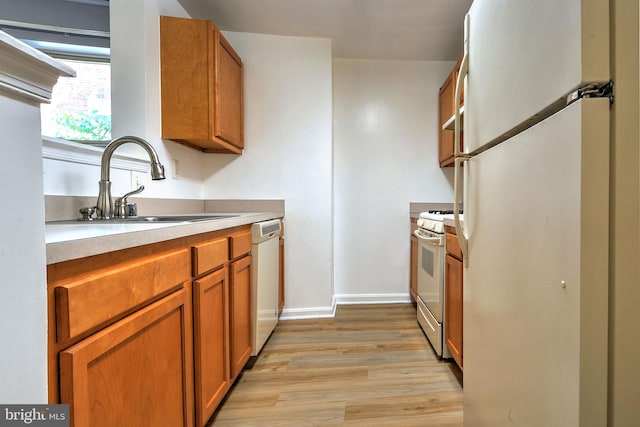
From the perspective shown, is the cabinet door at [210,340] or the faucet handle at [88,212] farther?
the faucet handle at [88,212]

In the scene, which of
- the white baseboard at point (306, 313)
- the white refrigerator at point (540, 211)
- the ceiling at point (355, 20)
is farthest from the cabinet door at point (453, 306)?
the ceiling at point (355, 20)

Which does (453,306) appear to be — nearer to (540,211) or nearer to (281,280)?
(540,211)

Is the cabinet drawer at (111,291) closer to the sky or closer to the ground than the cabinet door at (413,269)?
closer to the sky

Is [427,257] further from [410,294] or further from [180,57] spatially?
[180,57]

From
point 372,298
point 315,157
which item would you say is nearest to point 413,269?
point 372,298

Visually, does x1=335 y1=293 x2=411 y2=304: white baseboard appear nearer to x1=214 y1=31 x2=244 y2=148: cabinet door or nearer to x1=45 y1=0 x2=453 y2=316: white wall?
x1=45 y1=0 x2=453 y2=316: white wall

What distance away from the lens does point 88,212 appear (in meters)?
1.22

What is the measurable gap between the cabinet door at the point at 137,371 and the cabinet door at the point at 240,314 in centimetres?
39

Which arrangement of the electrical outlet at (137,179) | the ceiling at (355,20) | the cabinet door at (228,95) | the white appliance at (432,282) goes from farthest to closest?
the ceiling at (355,20) → the cabinet door at (228,95) → the white appliance at (432,282) → the electrical outlet at (137,179)

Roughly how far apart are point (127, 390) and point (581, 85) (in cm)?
121

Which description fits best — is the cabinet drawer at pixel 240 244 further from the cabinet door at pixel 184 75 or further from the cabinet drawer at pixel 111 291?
the cabinet door at pixel 184 75

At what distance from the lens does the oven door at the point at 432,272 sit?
5.74 ft

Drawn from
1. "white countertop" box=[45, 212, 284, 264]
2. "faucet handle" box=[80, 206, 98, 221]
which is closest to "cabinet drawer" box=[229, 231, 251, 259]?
"white countertop" box=[45, 212, 284, 264]

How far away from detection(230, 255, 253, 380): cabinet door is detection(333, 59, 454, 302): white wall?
1.38 meters
